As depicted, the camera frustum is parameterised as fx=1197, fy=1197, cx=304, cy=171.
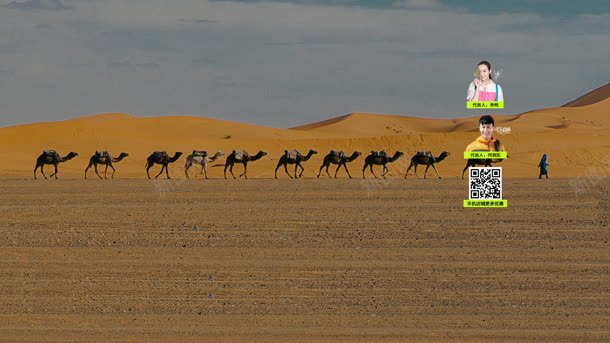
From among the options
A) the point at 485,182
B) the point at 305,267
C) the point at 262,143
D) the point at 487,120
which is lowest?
the point at 305,267

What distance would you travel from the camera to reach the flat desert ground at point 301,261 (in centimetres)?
1216

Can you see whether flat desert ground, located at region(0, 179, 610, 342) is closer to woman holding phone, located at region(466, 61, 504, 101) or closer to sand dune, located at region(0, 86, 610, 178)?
woman holding phone, located at region(466, 61, 504, 101)

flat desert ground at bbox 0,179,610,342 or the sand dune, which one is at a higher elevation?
the sand dune

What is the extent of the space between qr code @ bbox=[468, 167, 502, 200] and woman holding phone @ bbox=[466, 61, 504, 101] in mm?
1109

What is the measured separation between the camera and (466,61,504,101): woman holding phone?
42.5 feet

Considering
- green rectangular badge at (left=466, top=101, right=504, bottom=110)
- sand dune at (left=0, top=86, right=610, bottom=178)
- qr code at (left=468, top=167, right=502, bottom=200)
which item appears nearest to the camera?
green rectangular badge at (left=466, top=101, right=504, bottom=110)

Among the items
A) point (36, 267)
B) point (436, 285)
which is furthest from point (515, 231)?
point (36, 267)

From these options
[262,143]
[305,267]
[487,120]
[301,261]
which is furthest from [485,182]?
[262,143]

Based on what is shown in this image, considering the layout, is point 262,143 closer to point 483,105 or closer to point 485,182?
point 485,182

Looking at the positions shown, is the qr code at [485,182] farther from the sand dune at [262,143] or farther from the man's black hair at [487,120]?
the sand dune at [262,143]

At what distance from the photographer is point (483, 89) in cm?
1311

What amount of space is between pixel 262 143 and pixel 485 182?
42.6 m

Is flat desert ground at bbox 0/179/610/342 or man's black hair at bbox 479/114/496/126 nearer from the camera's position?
flat desert ground at bbox 0/179/610/342

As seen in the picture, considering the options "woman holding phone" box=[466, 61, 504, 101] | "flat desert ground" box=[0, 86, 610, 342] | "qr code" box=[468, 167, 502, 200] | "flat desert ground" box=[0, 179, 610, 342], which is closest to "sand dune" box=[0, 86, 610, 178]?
"flat desert ground" box=[0, 86, 610, 342]
